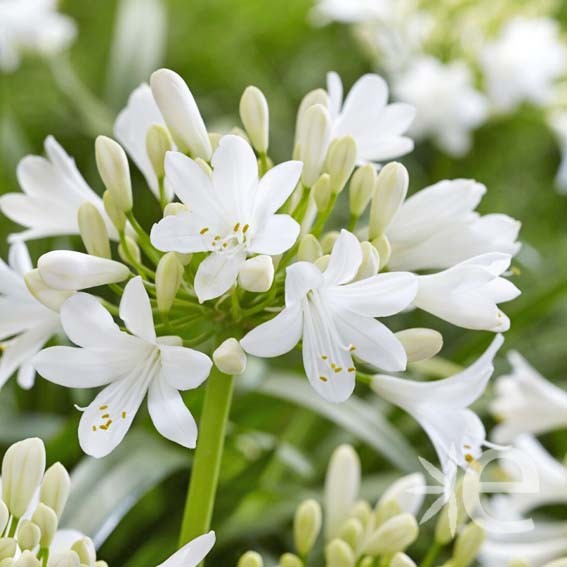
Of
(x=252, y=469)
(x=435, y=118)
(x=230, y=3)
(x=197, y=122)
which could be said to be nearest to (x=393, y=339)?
(x=197, y=122)

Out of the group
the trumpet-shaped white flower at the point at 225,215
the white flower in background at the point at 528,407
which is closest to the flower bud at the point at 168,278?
the trumpet-shaped white flower at the point at 225,215

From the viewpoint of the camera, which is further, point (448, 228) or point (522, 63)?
point (522, 63)

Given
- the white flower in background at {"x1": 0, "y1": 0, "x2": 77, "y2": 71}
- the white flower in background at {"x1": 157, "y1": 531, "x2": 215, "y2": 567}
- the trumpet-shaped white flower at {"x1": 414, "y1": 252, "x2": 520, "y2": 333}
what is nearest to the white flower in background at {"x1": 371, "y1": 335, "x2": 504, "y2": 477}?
the trumpet-shaped white flower at {"x1": 414, "y1": 252, "x2": 520, "y2": 333}

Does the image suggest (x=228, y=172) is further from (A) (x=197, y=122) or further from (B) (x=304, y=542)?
(B) (x=304, y=542)

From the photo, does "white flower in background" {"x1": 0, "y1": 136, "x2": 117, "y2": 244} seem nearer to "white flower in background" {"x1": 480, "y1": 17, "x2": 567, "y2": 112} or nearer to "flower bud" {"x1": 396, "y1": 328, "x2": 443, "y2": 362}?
"flower bud" {"x1": 396, "y1": 328, "x2": 443, "y2": 362}

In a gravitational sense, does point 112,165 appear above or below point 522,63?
above

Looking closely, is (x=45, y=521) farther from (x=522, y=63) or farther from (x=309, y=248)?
(x=522, y=63)

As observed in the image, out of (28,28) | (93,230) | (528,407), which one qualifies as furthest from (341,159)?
(28,28)
